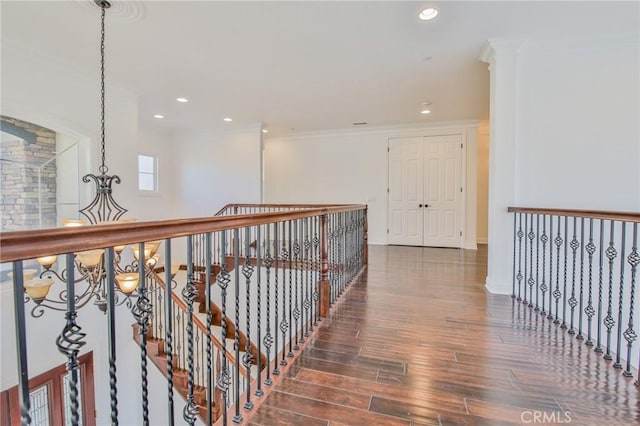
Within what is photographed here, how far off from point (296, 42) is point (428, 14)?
1.33 metres

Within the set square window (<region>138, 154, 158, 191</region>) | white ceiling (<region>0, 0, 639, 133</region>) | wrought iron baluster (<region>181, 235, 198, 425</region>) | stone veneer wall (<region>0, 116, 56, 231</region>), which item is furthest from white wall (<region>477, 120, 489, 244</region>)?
stone veneer wall (<region>0, 116, 56, 231</region>)

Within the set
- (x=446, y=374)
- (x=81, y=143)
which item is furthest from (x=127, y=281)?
(x=81, y=143)

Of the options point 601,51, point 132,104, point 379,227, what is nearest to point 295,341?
point 601,51

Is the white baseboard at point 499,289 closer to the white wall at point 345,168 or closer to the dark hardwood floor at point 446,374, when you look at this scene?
the dark hardwood floor at point 446,374

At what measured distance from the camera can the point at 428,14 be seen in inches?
104

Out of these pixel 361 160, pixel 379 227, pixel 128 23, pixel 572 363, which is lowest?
pixel 572 363

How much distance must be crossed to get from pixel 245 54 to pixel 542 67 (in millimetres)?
3285

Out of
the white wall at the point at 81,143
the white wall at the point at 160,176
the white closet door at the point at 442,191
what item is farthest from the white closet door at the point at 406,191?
the white wall at the point at 160,176

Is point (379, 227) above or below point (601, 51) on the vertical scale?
below

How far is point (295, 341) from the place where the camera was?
2.10 m

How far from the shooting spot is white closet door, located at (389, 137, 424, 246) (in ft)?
21.2

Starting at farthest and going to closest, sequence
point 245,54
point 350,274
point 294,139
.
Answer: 1. point 294,139
2. point 350,274
3. point 245,54

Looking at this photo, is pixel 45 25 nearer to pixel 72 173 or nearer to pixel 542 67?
pixel 72 173

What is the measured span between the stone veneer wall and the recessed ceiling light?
4.54 m
